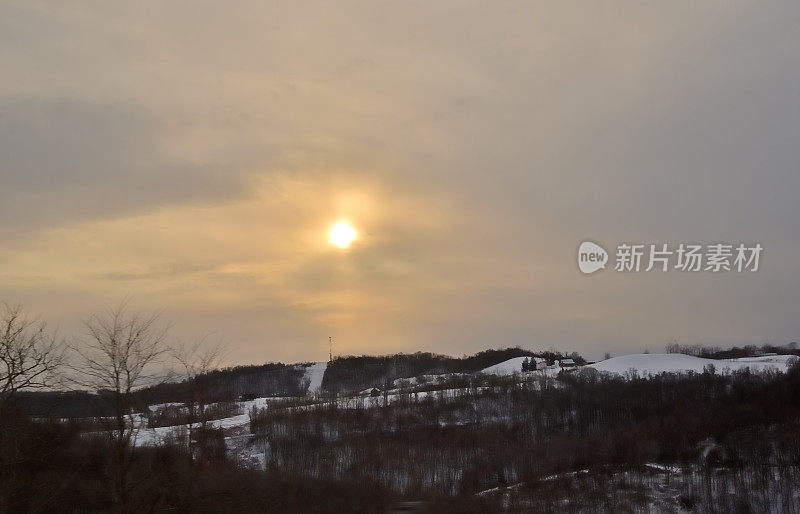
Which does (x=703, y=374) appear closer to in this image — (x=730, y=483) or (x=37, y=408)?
(x=730, y=483)

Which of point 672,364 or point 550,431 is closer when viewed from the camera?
point 550,431

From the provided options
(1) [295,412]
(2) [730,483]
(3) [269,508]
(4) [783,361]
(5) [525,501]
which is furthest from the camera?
(4) [783,361]

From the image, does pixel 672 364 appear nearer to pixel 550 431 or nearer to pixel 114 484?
pixel 550 431

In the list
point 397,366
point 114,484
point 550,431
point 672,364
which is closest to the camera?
point 114,484

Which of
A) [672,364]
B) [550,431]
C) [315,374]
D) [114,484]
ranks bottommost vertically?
[550,431]

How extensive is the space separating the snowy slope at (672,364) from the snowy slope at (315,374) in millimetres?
65655

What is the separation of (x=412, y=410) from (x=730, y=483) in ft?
135

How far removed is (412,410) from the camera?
9694cm

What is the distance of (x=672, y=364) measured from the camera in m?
117

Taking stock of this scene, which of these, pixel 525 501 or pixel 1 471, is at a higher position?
pixel 1 471

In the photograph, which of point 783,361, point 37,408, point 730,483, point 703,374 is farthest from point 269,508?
point 783,361

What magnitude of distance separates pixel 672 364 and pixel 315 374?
275ft

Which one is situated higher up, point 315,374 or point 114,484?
point 315,374

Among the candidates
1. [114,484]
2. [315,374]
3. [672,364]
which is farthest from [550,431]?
[315,374]
